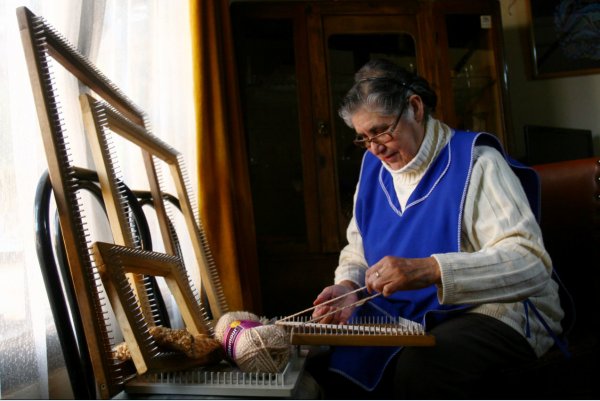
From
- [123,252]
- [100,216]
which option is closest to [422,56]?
[100,216]

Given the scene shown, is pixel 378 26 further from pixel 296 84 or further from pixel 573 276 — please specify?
pixel 573 276

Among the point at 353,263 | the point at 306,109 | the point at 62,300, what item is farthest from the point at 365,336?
the point at 306,109

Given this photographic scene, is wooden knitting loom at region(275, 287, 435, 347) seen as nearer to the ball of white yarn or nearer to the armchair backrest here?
the ball of white yarn

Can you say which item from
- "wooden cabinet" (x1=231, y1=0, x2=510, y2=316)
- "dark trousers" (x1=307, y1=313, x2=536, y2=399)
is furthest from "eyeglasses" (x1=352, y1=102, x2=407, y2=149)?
"wooden cabinet" (x1=231, y1=0, x2=510, y2=316)

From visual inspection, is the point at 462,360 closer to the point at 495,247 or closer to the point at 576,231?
the point at 495,247

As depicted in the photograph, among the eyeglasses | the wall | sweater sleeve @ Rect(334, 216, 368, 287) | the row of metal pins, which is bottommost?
the row of metal pins

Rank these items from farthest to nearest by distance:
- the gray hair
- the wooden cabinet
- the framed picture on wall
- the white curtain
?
the framed picture on wall, the wooden cabinet, the gray hair, the white curtain

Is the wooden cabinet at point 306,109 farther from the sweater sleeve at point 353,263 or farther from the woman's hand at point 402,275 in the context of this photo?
the woman's hand at point 402,275

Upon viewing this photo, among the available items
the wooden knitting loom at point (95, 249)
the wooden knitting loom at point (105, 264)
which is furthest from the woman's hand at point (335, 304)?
the wooden knitting loom at point (95, 249)

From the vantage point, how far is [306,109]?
2.26 meters

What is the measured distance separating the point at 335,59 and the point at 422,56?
393 millimetres

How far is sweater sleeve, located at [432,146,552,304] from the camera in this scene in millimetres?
943

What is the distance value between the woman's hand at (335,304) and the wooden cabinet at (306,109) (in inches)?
37.7

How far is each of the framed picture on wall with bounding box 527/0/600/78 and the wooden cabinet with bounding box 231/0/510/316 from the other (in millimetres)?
904
